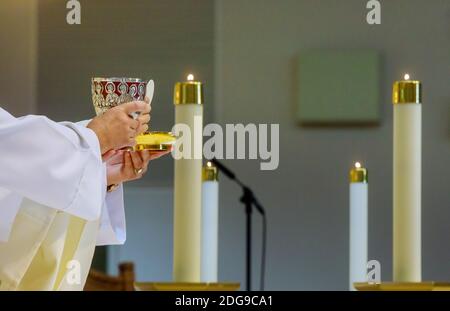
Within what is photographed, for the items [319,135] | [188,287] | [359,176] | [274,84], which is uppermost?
[274,84]

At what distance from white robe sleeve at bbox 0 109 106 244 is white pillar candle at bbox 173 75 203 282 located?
9 centimetres

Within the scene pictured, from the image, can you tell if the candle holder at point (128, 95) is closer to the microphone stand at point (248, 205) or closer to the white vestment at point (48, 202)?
the white vestment at point (48, 202)

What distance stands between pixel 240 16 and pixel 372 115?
36cm

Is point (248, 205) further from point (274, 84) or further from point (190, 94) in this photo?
point (274, 84)

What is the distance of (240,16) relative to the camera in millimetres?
2758

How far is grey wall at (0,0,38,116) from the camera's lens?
8.61ft

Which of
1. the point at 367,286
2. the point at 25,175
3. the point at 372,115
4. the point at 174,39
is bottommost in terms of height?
the point at 367,286

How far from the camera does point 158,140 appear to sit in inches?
48.1

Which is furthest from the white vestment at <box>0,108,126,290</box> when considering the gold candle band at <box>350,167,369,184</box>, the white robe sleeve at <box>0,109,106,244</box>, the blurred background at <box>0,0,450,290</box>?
the blurred background at <box>0,0,450,290</box>

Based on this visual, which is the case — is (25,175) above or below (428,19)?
below

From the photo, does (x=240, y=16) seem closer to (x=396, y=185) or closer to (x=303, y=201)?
(x=303, y=201)

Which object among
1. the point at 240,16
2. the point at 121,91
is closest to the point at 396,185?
the point at 121,91

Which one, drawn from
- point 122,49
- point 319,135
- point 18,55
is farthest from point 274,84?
point 18,55

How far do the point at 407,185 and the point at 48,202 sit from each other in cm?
36
